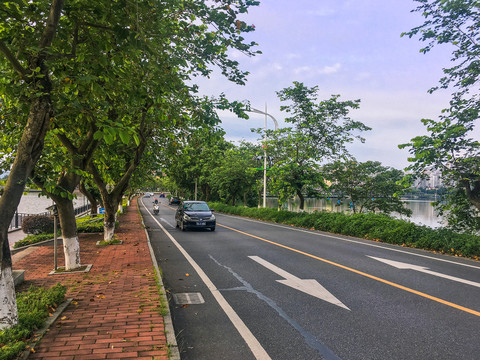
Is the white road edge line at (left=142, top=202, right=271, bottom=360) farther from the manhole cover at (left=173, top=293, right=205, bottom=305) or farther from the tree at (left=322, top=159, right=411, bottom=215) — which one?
the tree at (left=322, top=159, right=411, bottom=215)

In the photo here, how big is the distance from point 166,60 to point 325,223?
14.2 metres

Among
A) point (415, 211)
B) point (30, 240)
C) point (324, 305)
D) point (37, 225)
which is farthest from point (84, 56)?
point (415, 211)

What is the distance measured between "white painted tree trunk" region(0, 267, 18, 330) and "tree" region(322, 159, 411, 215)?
29.0m

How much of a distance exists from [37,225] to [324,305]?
584 inches

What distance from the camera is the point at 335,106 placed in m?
21.3

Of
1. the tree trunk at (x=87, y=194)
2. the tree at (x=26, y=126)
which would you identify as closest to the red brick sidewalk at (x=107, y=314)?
the tree at (x=26, y=126)

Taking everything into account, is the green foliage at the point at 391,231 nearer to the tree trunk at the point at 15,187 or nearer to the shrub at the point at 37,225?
the tree trunk at the point at 15,187

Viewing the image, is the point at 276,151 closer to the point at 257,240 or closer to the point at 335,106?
the point at 335,106

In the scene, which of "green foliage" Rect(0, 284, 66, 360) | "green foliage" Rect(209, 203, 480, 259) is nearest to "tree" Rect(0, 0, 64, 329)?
"green foliage" Rect(0, 284, 66, 360)

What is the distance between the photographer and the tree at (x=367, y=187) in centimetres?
3167

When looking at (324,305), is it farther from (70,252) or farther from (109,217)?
(109,217)

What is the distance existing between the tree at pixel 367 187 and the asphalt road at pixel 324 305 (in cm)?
2236

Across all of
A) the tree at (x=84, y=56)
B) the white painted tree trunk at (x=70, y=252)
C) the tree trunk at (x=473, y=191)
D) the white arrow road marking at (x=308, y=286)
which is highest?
the tree at (x=84, y=56)

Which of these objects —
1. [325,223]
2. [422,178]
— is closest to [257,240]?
[325,223]
